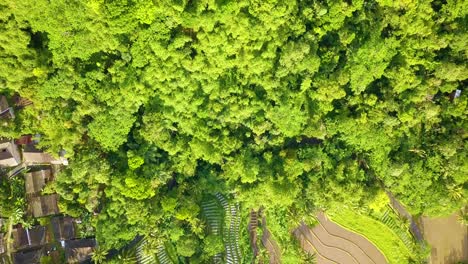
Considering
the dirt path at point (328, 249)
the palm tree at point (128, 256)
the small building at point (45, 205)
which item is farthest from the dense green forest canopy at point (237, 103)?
the dirt path at point (328, 249)

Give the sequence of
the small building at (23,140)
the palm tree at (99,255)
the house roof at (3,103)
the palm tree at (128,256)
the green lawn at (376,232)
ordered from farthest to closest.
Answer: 1. the green lawn at (376,232)
2. the small building at (23,140)
3. the house roof at (3,103)
4. the palm tree at (128,256)
5. the palm tree at (99,255)

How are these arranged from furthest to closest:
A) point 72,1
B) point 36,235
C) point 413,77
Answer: point 36,235, point 413,77, point 72,1

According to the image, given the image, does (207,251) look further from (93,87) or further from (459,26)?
(459,26)

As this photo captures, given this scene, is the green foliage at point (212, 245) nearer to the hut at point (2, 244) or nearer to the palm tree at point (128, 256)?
the palm tree at point (128, 256)

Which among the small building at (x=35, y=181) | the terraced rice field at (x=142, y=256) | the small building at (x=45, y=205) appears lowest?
the terraced rice field at (x=142, y=256)

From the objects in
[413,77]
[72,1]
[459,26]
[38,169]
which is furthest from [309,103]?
[38,169]

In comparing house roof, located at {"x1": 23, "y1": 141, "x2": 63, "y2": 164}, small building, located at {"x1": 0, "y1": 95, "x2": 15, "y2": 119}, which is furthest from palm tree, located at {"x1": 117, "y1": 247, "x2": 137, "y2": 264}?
small building, located at {"x1": 0, "y1": 95, "x2": 15, "y2": 119}

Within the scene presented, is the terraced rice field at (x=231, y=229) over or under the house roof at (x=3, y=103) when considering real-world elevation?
under
